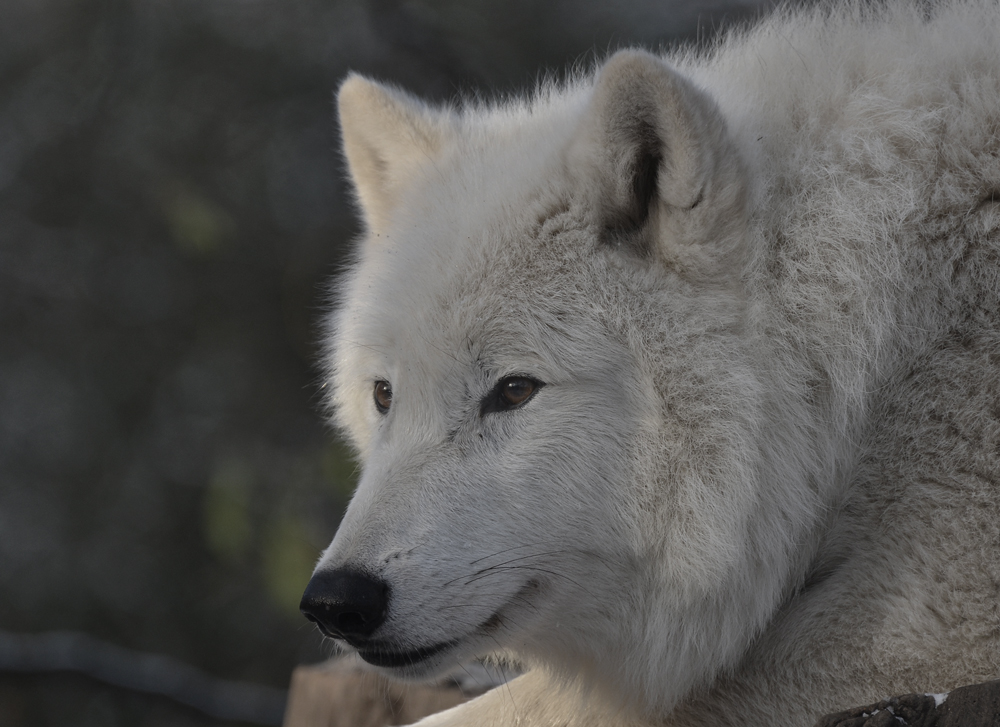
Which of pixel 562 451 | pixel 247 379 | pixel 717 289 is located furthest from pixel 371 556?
pixel 247 379

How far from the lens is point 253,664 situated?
26.2ft

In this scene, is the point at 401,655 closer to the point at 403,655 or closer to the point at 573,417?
the point at 403,655

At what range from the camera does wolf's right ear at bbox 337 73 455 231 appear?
311cm

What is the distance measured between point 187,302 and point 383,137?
5.42m

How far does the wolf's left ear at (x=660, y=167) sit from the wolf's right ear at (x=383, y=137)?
0.86 meters

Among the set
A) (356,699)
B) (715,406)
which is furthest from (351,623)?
(356,699)

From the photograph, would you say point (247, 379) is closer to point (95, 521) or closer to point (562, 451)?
point (95, 521)

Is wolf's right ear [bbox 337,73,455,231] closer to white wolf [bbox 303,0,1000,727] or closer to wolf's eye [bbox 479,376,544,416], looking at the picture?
white wolf [bbox 303,0,1000,727]

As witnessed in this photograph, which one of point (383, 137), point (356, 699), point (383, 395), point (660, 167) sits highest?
point (383, 137)

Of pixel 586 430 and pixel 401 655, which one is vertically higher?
pixel 586 430

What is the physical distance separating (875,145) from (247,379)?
21.4ft

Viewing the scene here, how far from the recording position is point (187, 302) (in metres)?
8.16

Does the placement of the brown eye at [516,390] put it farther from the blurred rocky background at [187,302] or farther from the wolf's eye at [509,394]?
the blurred rocky background at [187,302]

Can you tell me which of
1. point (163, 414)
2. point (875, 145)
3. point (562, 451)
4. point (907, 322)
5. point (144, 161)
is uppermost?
point (144, 161)
